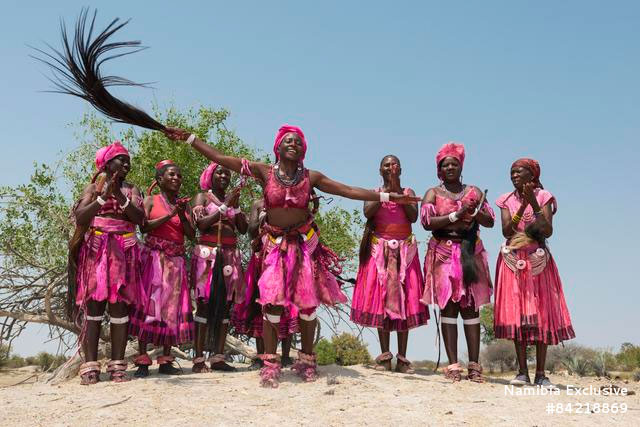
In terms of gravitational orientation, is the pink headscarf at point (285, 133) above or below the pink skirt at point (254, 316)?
above

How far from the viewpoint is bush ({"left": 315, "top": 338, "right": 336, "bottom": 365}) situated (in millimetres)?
15805

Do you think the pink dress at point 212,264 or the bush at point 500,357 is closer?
the pink dress at point 212,264

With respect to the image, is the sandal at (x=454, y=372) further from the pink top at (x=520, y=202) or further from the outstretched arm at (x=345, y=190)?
the outstretched arm at (x=345, y=190)

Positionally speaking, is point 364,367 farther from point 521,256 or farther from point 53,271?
point 53,271

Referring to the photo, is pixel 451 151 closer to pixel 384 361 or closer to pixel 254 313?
pixel 384 361

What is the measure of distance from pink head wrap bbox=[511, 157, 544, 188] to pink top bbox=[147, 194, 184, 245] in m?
3.86

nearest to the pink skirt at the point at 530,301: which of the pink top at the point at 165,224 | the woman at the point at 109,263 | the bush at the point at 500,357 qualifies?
the pink top at the point at 165,224

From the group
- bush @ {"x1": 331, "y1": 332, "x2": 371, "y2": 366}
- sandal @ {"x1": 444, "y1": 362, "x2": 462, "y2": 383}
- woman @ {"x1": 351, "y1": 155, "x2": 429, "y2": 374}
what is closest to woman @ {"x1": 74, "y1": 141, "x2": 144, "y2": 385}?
woman @ {"x1": 351, "y1": 155, "x2": 429, "y2": 374}

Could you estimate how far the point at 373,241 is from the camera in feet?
24.1

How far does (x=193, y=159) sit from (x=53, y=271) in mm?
3745

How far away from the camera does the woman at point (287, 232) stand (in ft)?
20.4

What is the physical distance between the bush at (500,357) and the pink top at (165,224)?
13243 millimetres

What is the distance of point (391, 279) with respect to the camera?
7.17 metres

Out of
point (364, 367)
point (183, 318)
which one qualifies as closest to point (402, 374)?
point (364, 367)
